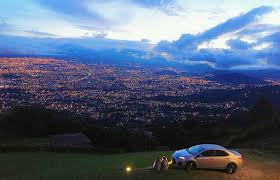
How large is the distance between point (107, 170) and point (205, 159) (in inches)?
209

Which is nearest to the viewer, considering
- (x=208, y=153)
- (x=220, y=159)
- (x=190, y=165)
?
(x=190, y=165)

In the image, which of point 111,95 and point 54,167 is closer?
point 54,167

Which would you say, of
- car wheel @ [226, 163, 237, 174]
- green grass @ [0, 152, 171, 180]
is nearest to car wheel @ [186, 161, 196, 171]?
car wheel @ [226, 163, 237, 174]

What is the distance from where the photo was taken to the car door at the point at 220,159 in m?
23.6

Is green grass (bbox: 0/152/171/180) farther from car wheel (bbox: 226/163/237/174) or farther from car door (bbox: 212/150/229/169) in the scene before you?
car wheel (bbox: 226/163/237/174)

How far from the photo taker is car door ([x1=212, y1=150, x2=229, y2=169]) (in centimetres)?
2359

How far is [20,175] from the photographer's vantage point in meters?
24.2

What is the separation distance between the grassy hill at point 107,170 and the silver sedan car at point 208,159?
363mm

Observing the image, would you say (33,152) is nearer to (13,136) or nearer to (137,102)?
(13,136)

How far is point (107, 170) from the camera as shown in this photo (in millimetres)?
23922

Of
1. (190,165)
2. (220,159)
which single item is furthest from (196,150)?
(220,159)

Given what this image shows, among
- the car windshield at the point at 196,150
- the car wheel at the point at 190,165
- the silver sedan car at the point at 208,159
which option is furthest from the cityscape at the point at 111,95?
the car wheel at the point at 190,165

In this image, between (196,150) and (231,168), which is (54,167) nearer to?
(196,150)

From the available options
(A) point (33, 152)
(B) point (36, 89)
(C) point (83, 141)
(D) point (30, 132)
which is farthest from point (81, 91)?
(A) point (33, 152)
